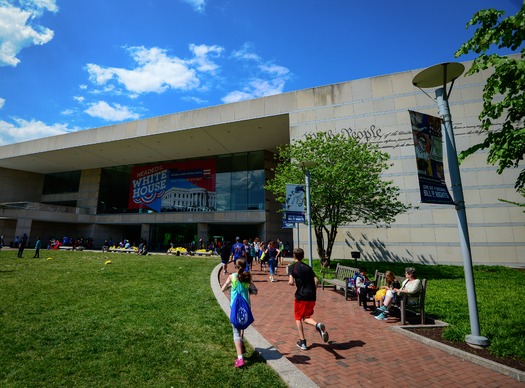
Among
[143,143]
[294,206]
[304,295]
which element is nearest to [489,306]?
[304,295]

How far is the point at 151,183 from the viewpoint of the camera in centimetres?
3759

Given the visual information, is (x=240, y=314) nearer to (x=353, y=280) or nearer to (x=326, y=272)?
(x=353, y=280)

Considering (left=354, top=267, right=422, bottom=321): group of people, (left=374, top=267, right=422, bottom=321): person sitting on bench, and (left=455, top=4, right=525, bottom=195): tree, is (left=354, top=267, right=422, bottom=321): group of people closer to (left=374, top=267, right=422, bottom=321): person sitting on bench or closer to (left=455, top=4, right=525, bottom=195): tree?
(left=374, top=267, right=422, bottom=321): person sitting on bench

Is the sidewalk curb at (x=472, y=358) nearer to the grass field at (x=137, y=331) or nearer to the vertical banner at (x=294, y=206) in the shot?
the grass field at (x=137, y=331)

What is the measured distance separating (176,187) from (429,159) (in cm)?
3334

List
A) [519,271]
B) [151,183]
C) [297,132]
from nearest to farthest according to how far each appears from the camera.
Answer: [519,271] → [297,132] → [151,183]

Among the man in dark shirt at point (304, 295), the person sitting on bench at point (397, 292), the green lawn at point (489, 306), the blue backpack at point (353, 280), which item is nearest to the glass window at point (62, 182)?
the green lawn at point (489, 306)

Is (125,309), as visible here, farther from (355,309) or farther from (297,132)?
(297,132)

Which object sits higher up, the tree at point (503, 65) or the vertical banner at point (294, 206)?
the tree at point (503, 65)

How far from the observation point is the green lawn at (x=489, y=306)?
17.7ft

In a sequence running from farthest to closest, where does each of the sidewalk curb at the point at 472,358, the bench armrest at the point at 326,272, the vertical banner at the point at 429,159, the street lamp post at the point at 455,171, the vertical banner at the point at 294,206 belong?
the bench armrest at the point at 326,272
the vertical banner at the point at 294,206
the vertical banner at the point at 429,159
the street lamp post at the point at 455,171
the sidewalk curb at the point at 472,358

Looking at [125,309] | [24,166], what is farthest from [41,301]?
[24,166]

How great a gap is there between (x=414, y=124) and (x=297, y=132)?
17.4 metres

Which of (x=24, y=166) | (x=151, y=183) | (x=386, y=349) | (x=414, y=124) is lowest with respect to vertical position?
(x=386, y=349)
